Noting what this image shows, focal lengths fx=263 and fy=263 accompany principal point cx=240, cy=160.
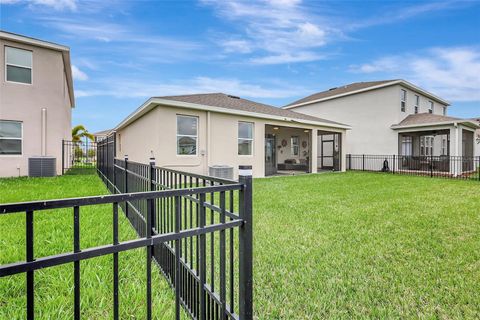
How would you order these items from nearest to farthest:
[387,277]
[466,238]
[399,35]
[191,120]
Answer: [387,277]
[466,238]
[191,120]
[399,35]

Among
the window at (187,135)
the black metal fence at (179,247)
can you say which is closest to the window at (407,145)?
the window at (187,135)

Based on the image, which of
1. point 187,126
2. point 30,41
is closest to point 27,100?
point 30,41

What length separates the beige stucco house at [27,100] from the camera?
418 inches

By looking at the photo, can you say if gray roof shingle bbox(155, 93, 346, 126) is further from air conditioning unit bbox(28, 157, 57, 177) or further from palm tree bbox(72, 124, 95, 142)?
palm tree bbox(72, 124, 95, 142)

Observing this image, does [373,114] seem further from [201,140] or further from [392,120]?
[201,140]

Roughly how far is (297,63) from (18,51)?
16334 millimetres

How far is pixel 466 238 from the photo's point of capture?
4047 millimetres

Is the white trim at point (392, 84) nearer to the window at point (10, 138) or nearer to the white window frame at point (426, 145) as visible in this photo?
A: the white window frame at point (426, 145)

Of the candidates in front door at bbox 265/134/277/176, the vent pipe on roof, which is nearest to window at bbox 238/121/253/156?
front door at bbox 265/134/277/176

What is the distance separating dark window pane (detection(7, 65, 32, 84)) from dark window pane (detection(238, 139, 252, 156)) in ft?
30.8

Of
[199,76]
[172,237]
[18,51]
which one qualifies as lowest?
[172,237]

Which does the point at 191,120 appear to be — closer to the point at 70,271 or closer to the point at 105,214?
the point at 105,214

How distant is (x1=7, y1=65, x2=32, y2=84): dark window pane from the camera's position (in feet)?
35.3

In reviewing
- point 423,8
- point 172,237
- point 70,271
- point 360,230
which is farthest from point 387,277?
point 423,8
